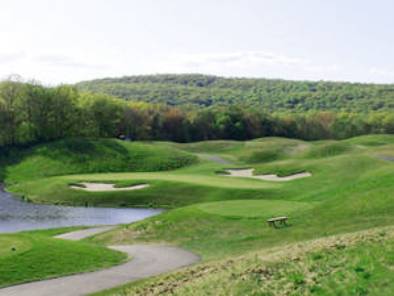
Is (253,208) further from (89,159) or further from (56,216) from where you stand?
(89,159)

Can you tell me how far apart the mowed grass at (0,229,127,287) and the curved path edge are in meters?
0.68

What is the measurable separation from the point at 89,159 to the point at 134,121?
47761 millimetres

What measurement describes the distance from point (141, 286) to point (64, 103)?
8801cm

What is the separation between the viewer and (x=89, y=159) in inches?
3622

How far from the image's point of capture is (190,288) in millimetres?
21750

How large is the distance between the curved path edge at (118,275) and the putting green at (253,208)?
804 centimetres

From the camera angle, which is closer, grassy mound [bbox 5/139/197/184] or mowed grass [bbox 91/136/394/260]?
mowed grass [bbox 91/136/394/260]

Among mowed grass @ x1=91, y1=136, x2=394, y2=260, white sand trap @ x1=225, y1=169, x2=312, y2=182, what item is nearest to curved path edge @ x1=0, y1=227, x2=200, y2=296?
mowed grass @ x1=91, y1=136, x2=394, y2=260

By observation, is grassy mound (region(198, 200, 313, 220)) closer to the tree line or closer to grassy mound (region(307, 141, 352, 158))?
grassy mound (region(307, 141, 352, 158))

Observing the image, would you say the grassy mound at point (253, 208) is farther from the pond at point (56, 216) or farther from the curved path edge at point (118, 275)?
the pond at point (56, 216)

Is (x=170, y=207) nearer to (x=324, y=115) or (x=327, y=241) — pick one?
(x=327, y=241)

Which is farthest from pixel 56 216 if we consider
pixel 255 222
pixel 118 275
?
pixel 118 275

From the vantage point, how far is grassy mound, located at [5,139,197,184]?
8881cm

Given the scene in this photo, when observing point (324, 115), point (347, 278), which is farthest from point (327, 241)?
point (324, 115)
